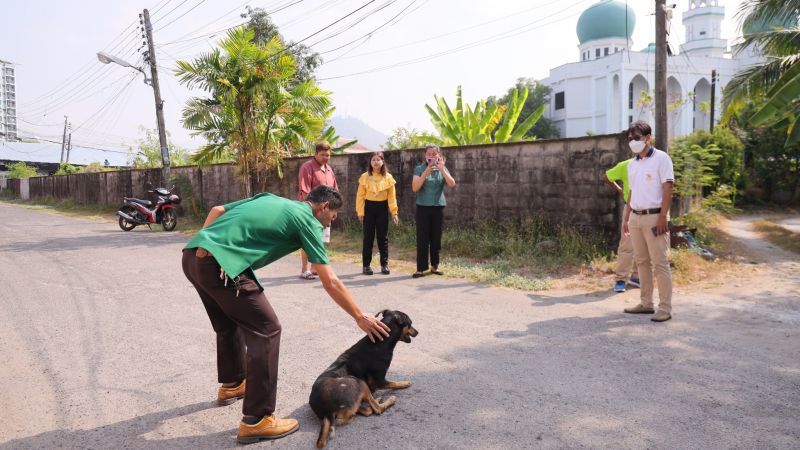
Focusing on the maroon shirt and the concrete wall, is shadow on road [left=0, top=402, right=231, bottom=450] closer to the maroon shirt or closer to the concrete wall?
the maroon shirt

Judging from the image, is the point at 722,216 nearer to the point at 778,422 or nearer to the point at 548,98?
the point at 778,422

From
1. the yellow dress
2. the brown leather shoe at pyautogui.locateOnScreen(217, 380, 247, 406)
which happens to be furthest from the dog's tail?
the yellow dress

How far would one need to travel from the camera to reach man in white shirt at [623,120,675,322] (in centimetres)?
536

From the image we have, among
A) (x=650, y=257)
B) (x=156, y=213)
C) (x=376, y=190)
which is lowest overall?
(x=650, y=257)

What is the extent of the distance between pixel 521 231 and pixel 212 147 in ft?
30.7

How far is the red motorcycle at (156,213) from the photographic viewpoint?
15680 millimetres

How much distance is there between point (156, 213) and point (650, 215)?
13.9 metres

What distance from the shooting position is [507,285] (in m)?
7.20

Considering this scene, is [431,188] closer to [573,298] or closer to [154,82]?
[573,298]

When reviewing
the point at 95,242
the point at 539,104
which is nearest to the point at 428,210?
the point at 95,242

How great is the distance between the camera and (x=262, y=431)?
312cm

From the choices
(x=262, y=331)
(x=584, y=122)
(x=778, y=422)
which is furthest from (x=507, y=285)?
(x=584, y=122)

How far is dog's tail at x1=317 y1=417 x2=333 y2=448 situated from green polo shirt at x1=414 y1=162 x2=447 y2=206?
4.92 meters

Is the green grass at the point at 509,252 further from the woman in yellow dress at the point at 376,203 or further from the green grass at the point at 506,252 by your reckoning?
the woman in yellow dress at the point at 376,203
